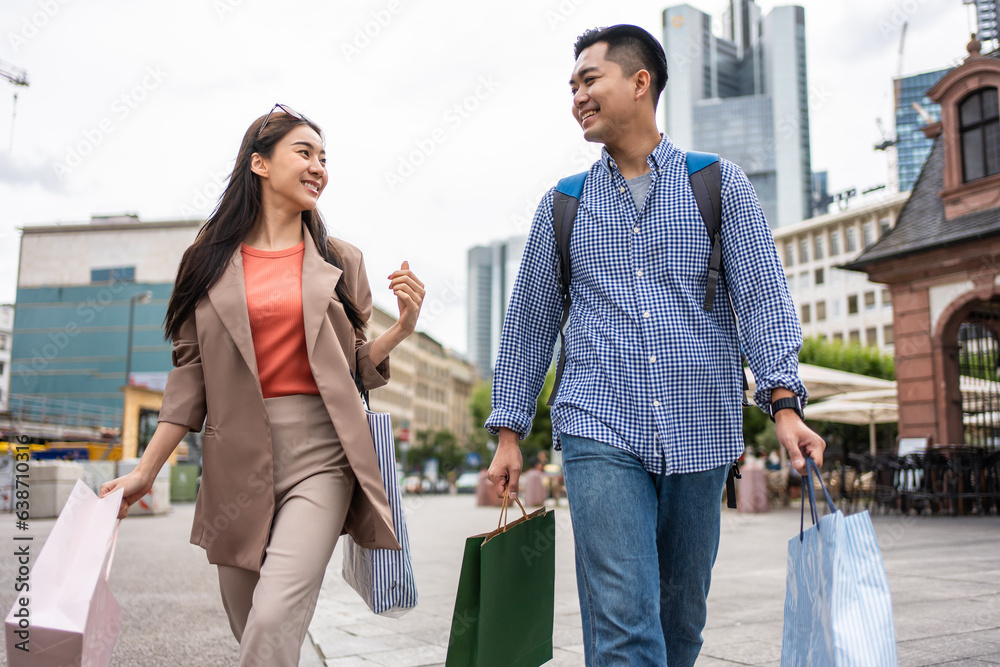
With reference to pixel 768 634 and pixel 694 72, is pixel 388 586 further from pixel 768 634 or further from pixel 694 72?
pixel 694 72

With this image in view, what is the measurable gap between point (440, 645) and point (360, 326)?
8.44ft

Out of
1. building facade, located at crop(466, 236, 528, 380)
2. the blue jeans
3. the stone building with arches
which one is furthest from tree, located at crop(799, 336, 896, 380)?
building facade, located at crop(466, 236, 528, 380)

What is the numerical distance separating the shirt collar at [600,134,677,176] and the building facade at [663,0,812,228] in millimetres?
130399

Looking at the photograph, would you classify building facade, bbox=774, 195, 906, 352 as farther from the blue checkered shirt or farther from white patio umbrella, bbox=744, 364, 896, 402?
the blue checkered shirt

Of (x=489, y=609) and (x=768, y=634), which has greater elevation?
(x=489, y=609)

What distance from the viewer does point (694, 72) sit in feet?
481

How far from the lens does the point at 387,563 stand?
2.61m

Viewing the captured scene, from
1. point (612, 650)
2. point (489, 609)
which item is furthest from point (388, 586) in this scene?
point (612, 650)

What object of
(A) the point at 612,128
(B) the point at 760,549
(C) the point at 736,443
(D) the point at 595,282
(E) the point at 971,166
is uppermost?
(E) the point at 971,166

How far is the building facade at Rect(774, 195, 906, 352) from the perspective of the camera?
2992 inches

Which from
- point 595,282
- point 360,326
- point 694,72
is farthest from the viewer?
point 694,72

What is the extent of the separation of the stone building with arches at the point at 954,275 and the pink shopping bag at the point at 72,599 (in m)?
15.5

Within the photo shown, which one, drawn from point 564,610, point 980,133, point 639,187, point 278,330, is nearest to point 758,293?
point 639,187

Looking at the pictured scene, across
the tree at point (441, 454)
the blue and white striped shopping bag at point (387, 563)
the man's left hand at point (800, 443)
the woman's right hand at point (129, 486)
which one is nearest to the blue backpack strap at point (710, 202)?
the man's left hand at point (800, 443)
